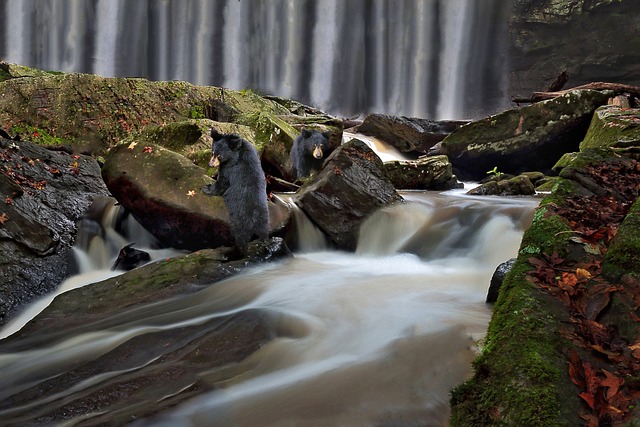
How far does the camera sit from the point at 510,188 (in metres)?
8.38

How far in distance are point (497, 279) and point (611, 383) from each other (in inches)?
77.3

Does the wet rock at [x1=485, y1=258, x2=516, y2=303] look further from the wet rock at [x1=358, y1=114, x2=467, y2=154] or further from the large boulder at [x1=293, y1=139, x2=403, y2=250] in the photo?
the wet rock at [x1=358, y1=114, x2=467, y2=154]

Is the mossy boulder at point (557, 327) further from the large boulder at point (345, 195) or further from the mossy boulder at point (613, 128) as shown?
the large boulder at point (345, 195)

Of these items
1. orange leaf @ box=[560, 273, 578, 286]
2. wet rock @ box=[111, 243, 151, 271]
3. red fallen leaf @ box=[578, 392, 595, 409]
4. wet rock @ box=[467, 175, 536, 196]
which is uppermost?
wet rock @ box=[467, 175, 536, 196]

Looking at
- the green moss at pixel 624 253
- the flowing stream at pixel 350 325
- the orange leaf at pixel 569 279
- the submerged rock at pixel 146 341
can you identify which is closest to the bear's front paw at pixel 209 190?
the submerged rock at pixel 146 341

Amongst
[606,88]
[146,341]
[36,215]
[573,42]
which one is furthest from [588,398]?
[573,42]

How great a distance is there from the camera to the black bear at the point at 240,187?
4750 millimetres

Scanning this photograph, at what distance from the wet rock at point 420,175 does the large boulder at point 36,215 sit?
20.5 feet

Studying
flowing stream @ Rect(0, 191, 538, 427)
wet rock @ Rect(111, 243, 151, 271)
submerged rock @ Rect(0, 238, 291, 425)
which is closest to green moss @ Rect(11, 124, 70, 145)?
flowing stream @ Rect(0, 191, 538, 427)

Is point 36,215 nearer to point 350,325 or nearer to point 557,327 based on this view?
point 350,325

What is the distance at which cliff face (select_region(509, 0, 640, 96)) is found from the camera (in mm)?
27406

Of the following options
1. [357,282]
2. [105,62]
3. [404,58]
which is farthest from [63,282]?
[404,58]

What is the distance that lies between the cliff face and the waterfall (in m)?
1.40

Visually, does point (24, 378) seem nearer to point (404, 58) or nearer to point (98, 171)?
point (98, 171)
